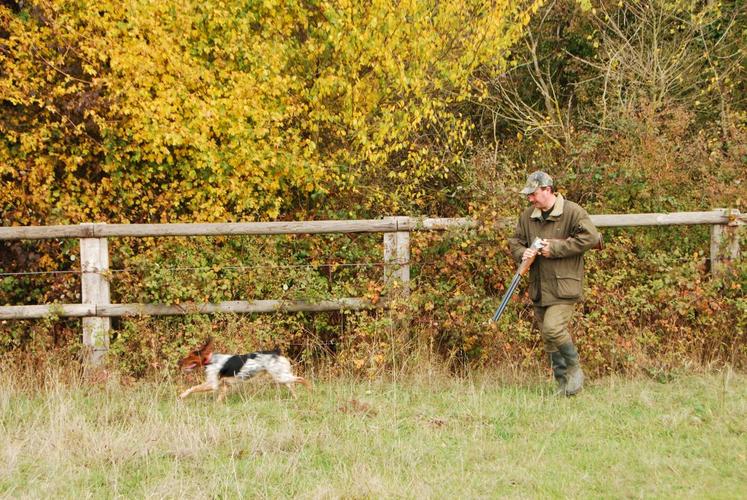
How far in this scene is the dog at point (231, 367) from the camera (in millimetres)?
6289

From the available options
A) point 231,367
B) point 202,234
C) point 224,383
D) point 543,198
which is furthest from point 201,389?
point 543,198

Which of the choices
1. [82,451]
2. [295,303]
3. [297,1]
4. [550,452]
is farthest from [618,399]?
[297,1]

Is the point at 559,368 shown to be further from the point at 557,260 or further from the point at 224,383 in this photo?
the point at 224,383

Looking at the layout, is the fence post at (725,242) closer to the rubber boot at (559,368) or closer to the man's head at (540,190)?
the rubber boot at (559,368)

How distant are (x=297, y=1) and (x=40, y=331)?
15.0 ft

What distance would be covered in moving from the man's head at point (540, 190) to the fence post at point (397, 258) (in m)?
1.58

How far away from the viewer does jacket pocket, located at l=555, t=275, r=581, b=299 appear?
6445 mm

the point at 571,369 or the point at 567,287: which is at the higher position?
the point at 567,287

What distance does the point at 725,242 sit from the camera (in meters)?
7.82

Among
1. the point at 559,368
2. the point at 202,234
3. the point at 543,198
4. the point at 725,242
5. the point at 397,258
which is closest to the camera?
the point at 543,198

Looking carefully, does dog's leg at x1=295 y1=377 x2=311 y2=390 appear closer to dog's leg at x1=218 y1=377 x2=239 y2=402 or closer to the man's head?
dog's leg at x1=218 y1=377 x2=239 y2=402

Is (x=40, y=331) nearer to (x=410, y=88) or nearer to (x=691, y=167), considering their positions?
(x=410, y=88)

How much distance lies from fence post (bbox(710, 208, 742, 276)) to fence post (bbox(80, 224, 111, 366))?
5.99 meters

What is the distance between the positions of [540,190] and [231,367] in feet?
9.44
